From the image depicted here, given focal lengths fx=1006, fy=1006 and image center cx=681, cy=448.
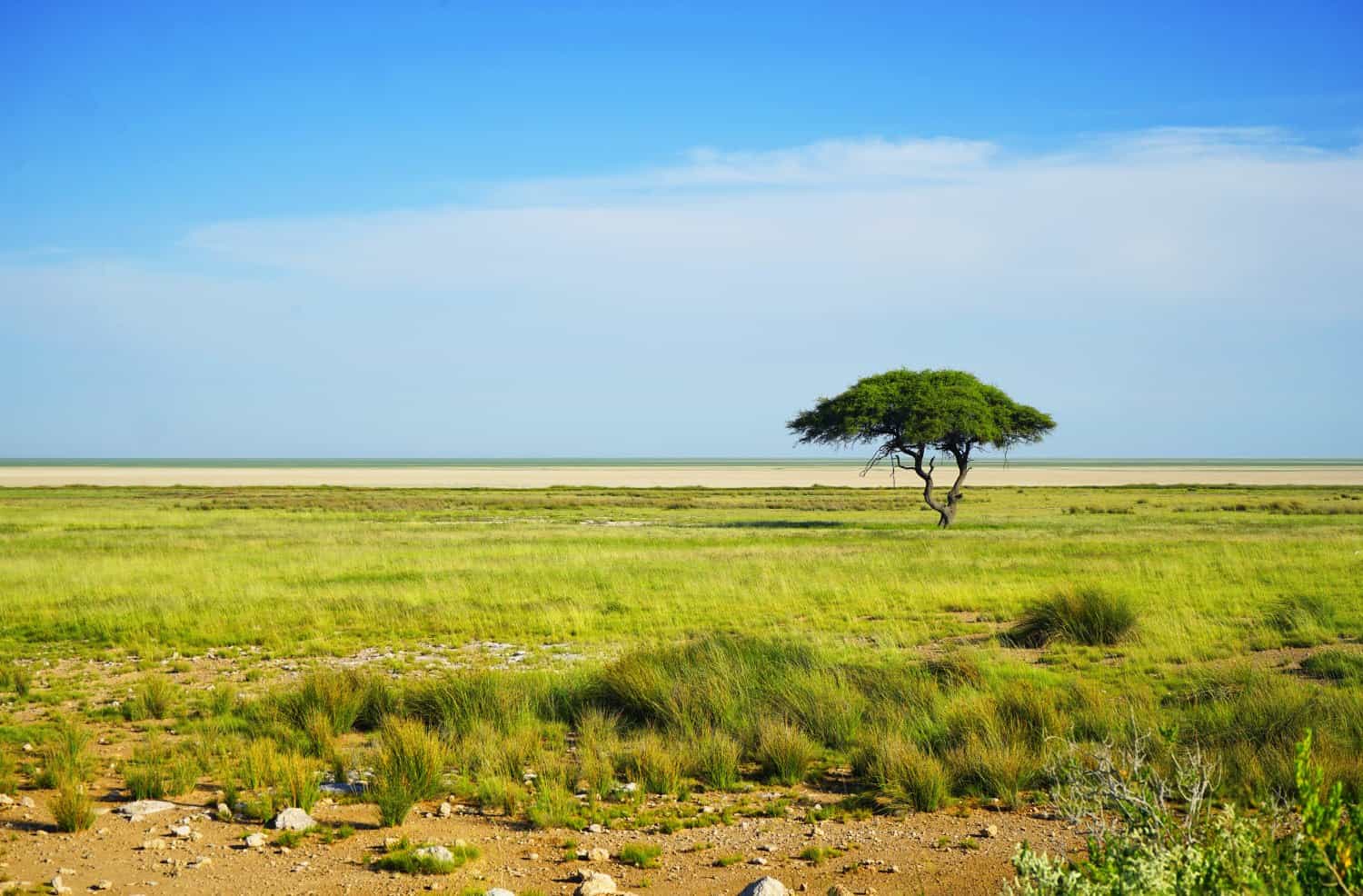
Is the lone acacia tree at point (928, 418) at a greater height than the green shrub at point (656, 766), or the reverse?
the lone acacia tree at point (928, 418)

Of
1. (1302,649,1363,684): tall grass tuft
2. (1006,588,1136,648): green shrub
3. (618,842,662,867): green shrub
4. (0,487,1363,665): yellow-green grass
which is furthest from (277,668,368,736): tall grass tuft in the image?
(1302,649,1363,684): tall grass tuft

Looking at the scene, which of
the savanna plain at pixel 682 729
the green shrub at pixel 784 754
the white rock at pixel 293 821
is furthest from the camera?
Answer: the green shrub at pixel 784 754

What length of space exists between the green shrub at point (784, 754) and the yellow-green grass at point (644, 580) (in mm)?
5643

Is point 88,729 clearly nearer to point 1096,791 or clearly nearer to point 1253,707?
point 1096,791

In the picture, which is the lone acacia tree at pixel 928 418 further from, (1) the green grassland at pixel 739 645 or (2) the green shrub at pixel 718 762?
(2) the green shrub at pixel 718 762

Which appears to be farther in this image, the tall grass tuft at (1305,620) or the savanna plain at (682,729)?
the tall grass tuft at (1305,620)

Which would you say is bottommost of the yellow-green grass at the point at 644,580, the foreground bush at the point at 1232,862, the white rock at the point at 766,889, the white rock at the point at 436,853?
the yellow-green grass at the point at 644,580

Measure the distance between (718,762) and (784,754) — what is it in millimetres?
622

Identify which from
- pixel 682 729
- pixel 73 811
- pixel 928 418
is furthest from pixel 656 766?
pixel 928 418

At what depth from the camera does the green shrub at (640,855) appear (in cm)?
692

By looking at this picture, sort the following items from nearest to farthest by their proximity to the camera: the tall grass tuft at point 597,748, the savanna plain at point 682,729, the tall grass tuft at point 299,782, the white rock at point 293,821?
the savanna plain at point 682,729, the white rock at point 293,821, the tall grass tuft at point 299,782, the tall grass tuft at point 597,748

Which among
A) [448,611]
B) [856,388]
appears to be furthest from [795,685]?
[856,388]

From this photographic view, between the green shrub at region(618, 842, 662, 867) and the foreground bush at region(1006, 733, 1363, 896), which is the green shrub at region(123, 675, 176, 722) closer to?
the green shrub at region(618, 842, 662, 867)

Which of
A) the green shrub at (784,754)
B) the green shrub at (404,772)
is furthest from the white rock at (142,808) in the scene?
the green shrub at (784,754)
